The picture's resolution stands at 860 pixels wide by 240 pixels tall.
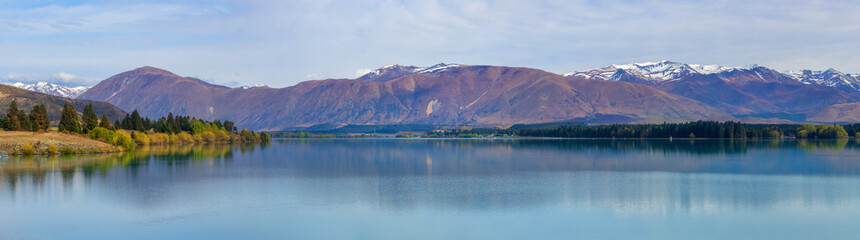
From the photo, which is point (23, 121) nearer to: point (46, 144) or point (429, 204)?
point (46, 144)

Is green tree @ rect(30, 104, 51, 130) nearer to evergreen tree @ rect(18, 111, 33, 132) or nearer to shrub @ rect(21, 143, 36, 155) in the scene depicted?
evergreen tree @ rect(18, 111, 33, 132)

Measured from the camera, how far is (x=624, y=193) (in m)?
37.3

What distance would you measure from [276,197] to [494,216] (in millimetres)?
13055

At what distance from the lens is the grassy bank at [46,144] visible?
75312 mm

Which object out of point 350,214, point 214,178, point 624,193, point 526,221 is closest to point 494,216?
point 526,221

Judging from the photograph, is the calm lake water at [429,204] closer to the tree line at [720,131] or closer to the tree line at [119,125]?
the tree line at [119,125]

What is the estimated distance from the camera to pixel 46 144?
77.2 metres

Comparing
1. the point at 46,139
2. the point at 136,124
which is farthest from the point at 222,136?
the point at 46,139

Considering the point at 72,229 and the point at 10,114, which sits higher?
the point at 10,114

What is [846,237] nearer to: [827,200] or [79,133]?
[827,200]

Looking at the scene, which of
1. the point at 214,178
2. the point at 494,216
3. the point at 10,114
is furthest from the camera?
the point at 10,114

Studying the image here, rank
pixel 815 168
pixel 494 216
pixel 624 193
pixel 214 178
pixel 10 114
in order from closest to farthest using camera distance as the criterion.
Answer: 1. pixel 494 216
2. pixel 624 193
3. pixel 214 178
4. pixel 815 168
5. pixel 10 114

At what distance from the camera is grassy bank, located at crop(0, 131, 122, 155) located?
247 ft

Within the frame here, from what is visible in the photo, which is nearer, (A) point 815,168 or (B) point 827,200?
(B) point 827,200
